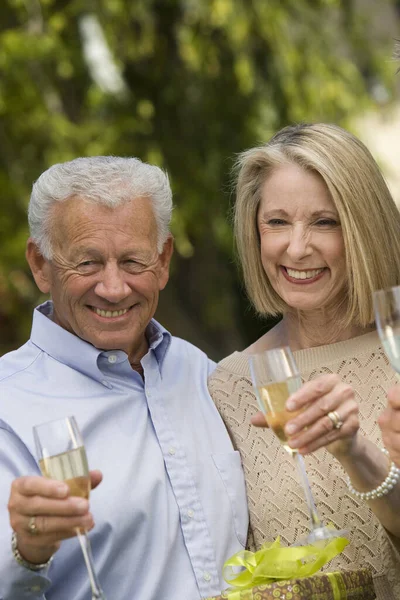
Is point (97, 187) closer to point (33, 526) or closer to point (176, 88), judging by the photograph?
point (33, 526)

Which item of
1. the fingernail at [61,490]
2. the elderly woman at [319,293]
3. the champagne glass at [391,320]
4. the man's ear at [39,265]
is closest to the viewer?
the fingernail at [61,490]

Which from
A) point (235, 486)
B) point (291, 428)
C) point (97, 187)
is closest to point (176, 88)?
point (97, 187)

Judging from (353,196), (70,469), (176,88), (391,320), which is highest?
(176,88)

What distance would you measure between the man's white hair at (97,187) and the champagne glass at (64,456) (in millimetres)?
1211

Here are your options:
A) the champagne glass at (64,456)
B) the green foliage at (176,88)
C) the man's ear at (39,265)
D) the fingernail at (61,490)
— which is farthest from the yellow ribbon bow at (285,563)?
the green foliage at (176,88)

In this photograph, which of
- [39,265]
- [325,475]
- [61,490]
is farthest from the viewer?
[39,265]

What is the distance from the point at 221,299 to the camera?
1020 centimetres

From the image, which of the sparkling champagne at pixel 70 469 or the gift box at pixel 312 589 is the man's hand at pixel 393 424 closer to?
the gift box at pixel 312 589

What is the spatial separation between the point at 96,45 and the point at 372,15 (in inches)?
109

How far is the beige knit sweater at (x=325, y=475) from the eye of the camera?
3379 mm

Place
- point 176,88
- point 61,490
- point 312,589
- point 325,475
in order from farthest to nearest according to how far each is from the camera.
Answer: point 176,88, point 325,475, point 312,589, point 61,490

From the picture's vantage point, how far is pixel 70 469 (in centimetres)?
251

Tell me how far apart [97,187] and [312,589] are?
156cm

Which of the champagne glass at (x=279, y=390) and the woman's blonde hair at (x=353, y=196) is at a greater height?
the woman's blonde hair at (x=353, y=196)
